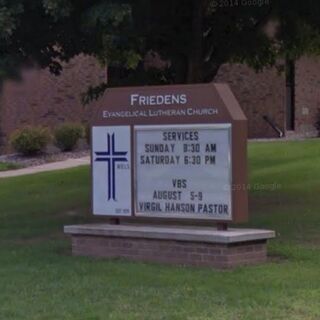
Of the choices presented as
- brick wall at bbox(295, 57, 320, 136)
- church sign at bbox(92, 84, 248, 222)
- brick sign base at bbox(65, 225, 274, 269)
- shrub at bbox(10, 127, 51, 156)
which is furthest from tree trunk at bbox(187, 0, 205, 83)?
brick wall at bbox(295, 57, 320, 136)

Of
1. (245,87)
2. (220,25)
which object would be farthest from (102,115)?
(245,87)

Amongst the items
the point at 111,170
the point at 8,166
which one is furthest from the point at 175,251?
the point at 8,166

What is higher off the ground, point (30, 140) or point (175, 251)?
point (30, 140)

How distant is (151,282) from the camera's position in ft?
30.3

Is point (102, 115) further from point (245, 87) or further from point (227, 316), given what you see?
point (245, 87)

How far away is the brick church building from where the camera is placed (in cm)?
2917

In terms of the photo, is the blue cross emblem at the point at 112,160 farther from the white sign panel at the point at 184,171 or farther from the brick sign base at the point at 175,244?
the brick sign base at the point at 175,244

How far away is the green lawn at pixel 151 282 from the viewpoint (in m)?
7.93

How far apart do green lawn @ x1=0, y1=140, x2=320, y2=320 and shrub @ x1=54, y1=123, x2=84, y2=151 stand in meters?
11.9

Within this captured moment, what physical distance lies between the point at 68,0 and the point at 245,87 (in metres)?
23.1

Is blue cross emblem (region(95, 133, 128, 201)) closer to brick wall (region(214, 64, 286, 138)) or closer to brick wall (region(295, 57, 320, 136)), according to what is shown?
brick wall (region(214, 64, 286, 138))

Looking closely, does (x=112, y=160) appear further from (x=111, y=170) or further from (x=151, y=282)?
(x=151, y=282)

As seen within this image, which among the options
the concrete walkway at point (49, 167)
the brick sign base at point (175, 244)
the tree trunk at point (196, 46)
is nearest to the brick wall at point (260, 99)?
the concrete walkway at point (49, 167)

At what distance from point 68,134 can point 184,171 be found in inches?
690
